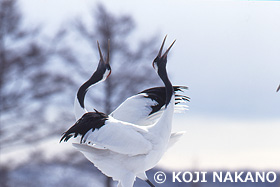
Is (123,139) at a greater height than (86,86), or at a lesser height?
lesser

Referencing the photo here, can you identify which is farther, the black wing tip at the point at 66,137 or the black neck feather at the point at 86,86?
the black neck feather at the point at 86,86

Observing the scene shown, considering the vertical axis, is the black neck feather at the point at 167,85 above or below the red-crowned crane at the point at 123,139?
above

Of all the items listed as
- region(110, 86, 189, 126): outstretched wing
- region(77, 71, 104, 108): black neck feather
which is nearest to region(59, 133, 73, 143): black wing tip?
region(77, 71, 104, 108): black neck feather

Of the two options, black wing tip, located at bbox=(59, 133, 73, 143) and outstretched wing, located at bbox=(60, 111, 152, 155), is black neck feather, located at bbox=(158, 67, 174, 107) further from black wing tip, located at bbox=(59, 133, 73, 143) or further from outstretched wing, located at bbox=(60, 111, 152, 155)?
black wing tip, located at bbox=(59, 133, 73, 143)

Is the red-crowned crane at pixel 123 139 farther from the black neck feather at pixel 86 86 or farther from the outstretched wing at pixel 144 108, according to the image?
the outstretched wing at pixel 144 108

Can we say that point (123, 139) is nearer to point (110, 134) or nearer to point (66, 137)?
point (110, 134)

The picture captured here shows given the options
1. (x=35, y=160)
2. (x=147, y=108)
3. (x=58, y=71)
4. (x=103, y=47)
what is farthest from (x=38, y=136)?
(x=147, y=108)

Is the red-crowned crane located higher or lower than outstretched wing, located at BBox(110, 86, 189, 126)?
lower

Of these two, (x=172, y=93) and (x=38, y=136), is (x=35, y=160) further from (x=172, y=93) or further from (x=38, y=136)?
(x=172, y=93)

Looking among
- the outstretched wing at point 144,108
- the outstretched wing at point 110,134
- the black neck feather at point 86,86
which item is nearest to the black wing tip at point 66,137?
the outstretched wing at point 110,134

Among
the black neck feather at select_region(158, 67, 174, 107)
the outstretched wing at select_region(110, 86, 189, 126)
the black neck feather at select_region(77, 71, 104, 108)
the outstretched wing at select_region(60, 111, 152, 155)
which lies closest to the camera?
the outstretched wing at select_region(60, 111, 152, 155)

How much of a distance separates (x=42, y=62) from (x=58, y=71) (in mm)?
347

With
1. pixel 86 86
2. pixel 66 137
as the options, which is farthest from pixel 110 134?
pixel 86 86

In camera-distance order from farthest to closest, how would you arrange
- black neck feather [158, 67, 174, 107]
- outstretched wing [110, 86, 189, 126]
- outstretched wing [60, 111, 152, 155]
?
outstretched wing [110, 86, 189, 126] → black neck feather [158, 67, 174, 107] → outstretched wing [60, 111, 152, 155]
